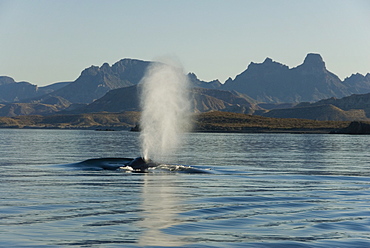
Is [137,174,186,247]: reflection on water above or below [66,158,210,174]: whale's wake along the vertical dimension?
below

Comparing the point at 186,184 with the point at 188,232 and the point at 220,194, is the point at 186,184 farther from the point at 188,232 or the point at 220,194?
the point at 188,232

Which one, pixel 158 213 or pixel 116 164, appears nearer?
pixel 158 213

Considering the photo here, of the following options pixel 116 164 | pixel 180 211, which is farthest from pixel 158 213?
pixel 116 164

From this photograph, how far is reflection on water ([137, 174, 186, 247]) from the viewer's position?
18391 mm

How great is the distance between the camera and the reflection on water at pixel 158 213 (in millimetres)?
18391

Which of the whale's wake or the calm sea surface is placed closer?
the calm sea surface

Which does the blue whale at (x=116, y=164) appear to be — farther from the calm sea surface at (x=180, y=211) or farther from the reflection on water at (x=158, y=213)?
the reflection on water at (x=158, y=213)

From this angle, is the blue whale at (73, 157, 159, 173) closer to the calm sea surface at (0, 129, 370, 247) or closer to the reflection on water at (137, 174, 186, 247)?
the calm sea surface at (0, 129, 370, 247)

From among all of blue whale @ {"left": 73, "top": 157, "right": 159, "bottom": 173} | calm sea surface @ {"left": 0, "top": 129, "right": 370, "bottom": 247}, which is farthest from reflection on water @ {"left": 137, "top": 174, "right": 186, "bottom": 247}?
blue whale @ {"left": 73, "top": 157, "right": 159, "bottom": 173}

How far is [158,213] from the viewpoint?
23.6 m

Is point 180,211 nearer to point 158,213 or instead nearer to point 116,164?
point 158,213

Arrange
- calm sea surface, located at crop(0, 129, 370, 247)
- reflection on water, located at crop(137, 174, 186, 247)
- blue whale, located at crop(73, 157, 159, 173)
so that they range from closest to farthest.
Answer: reflection on water, located at crop(137, 174, 186, 247) → calm sea surface, located at crop(0, 129, 370, 247) → blue whale, located at crop(73, 157, 159, 173)

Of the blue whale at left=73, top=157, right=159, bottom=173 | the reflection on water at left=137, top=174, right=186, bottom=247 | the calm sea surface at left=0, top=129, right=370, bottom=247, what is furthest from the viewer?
the blue whale at left=73, top=157, right=159, bottom=173

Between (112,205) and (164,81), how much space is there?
1303 inches
